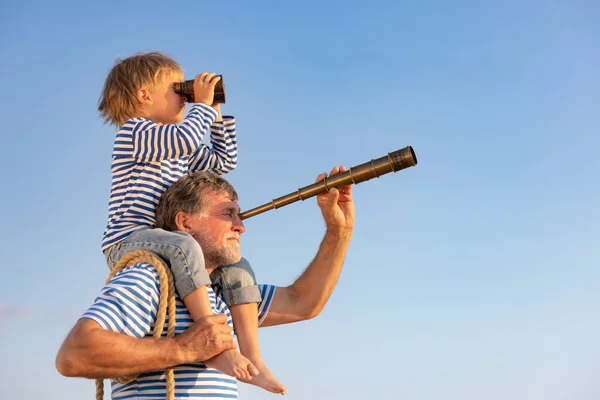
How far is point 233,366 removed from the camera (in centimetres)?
522

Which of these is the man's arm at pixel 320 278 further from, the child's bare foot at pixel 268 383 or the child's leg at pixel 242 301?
the child's bare foot at pixel 268 383

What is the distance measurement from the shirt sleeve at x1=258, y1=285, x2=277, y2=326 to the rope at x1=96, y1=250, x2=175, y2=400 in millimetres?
1504

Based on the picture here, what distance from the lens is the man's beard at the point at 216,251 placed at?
5883 mm

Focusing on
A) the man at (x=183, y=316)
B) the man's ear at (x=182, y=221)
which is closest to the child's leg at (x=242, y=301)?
the man at (x=183, y=316)

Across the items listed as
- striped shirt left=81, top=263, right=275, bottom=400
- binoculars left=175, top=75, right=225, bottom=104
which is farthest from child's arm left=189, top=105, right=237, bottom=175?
striped shirt left=81, top=263, right=275, bottom=400

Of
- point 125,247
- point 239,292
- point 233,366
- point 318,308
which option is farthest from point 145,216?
point 318,308

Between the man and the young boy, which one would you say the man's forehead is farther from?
the young boy

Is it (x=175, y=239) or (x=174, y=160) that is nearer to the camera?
(x=175, y=239)

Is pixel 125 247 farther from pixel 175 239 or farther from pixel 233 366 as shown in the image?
pixel 233 366

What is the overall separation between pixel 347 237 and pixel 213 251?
149 cm

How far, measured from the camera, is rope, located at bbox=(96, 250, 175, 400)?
514 centimetres

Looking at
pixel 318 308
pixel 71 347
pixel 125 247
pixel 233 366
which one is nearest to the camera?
pixel 71 347

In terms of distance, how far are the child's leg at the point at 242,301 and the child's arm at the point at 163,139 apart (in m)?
0.97

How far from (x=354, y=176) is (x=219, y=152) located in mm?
1449
